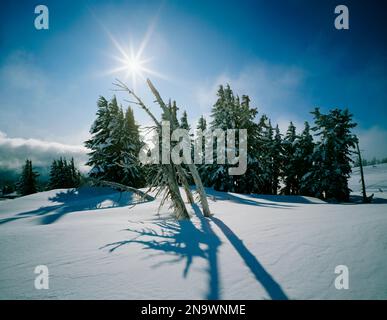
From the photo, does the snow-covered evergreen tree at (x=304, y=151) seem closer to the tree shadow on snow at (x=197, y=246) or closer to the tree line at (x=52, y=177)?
the tree shadow on snow at (x=197, y=246)

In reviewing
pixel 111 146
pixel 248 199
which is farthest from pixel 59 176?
pixel 248 199

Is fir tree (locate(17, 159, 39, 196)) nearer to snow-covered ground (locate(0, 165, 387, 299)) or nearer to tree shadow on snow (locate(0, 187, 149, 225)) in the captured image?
tree shadow on snow (locate(0, 187, 149, 225))

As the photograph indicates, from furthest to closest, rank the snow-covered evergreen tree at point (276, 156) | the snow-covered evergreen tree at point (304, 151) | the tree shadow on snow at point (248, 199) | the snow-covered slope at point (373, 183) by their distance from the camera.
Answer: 1. the snow-covered slope at point (373, 183)
2. the snow-covered evergreen tree at point (276, 156)
3. the snow-covered evergreen tree at point (304, 151)
4. the tree shadow on snow at point (248, 199)

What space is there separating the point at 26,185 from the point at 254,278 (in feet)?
193

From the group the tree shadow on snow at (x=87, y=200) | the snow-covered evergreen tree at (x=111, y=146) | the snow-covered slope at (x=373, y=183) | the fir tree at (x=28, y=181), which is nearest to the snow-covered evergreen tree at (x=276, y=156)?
the snow-covered slope at (x=373, y=183)

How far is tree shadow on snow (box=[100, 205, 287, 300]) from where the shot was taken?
2.46 metres

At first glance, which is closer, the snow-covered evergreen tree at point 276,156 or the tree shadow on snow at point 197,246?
the tree shadow on snow at point 197,246

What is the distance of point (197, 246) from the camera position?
3.91m

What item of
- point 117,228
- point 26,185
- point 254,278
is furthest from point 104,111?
point 26,185

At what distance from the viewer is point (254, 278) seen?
8.46 ft

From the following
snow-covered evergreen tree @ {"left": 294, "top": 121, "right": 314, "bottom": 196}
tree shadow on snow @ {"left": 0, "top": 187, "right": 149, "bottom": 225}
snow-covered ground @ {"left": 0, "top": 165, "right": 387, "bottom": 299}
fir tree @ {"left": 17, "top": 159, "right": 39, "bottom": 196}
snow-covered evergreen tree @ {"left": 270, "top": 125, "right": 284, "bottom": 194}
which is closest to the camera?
snow-covered ground @ {"left": 0, "top": 165, "right": 387, "bottom": 299}

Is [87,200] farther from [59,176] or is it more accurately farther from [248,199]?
[59,176]

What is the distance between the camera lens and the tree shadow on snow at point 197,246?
96.9 inches

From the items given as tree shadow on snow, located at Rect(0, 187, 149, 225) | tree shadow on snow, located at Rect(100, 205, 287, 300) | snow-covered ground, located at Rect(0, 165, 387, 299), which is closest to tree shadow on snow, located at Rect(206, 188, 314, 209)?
tree shadow on snow, located at Rect(100, 205, 287, 300)
